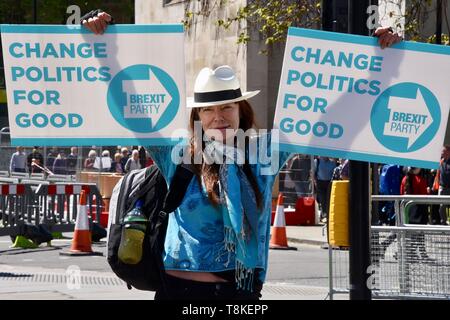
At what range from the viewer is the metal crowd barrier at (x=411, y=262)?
31.0 feet

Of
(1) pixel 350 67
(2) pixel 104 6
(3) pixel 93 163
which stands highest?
(2) pixel 104 6

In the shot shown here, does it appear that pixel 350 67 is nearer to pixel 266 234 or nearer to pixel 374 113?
pixel 374 113

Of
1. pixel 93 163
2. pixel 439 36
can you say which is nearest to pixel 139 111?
pixel 439 36

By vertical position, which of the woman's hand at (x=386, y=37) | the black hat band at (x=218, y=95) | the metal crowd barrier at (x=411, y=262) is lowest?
the metal crowd barrier at (x=411, y=262)

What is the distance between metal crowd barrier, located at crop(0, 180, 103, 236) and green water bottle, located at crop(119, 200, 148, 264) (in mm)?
13655

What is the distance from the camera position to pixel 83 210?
16.9 metres

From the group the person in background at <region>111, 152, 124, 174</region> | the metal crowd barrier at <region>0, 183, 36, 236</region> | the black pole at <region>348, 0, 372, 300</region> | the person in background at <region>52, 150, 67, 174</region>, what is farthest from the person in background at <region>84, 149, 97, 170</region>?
the black pole at <region>348, 0, 372, 300</region>

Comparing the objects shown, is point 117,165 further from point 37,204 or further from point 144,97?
point 144,97

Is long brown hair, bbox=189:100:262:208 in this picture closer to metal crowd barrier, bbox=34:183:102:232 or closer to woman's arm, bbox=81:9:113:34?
woman's arm, bbox=81:9:113:34

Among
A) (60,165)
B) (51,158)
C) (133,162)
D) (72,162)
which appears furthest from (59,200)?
(51,158)

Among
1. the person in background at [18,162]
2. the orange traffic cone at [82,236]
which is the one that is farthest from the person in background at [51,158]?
the orange traffic cone at [82,236]

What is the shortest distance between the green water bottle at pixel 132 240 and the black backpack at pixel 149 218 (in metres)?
0.02

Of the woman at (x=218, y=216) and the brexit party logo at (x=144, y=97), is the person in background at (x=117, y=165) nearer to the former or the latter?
the brexit party logo at (x=144, y=97)
